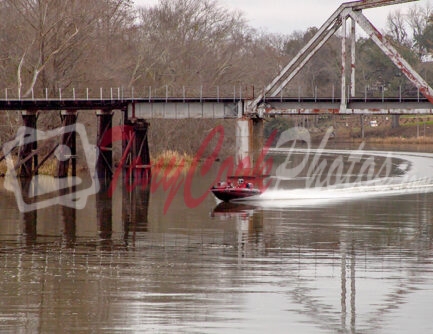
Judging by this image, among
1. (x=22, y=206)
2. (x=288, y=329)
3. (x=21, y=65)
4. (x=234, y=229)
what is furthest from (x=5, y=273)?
(x=21, y=65)

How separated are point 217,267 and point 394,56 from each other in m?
45.4

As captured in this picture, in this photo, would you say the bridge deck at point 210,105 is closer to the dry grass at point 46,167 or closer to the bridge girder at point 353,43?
the bridge girder at point 353,43

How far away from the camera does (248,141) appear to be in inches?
2953

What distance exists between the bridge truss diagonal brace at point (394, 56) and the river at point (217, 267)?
16543mm

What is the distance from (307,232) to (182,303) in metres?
16.1

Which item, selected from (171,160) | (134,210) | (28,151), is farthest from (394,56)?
(134,210)

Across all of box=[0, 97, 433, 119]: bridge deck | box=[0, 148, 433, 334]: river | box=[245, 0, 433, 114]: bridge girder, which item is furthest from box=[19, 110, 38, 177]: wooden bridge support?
box=[0, 148, 433, 334]: river

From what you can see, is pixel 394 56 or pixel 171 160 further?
pixel 171 160

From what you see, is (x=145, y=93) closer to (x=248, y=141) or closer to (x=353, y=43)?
(x=248, y=141)

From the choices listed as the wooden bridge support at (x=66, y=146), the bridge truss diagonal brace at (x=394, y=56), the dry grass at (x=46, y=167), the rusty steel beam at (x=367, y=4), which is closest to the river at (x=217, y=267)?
the bridge truss diagonal brace at (x=394, y=56)

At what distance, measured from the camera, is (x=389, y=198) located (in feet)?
198

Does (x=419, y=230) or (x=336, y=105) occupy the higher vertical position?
(x=336, y=105)

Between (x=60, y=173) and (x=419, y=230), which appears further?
(x=60, y=173)

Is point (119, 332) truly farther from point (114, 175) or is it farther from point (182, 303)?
point (114, 175)
